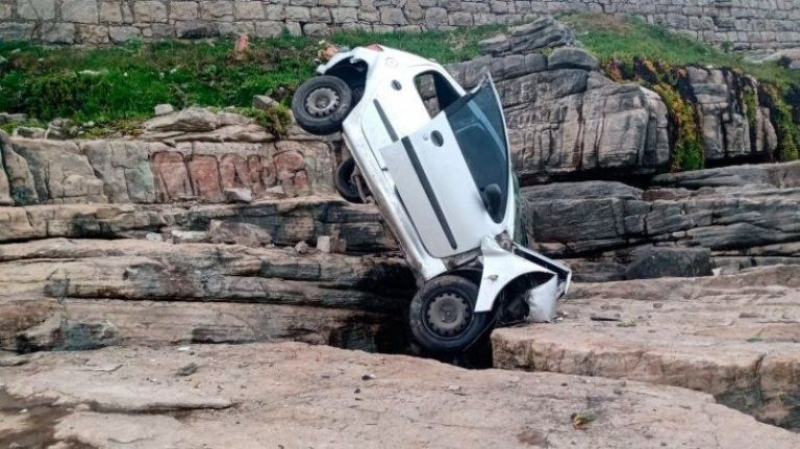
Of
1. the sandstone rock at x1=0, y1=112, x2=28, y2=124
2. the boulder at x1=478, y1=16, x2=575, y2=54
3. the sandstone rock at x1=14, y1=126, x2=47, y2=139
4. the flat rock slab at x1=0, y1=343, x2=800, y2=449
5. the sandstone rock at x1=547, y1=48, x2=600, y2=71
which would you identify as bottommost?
the flat rock slab at x1=0, y1=343, x2=800, y2=449

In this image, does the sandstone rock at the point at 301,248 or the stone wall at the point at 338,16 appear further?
the stone wall at the point at 338,16

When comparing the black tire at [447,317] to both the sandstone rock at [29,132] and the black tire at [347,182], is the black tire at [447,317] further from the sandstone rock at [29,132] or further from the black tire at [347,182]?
the sandstone rock at [29,132]

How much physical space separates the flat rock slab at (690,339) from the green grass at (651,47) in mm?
5531

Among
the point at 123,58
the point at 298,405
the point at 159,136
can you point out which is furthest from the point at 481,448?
the point at 123,58

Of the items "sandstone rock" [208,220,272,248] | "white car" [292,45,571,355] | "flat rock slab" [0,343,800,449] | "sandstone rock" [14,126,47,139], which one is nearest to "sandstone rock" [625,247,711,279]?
"white car" [292,45,571,355]

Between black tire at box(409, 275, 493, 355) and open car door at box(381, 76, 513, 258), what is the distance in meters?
0.40

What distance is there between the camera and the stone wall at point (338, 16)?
13.6 meters

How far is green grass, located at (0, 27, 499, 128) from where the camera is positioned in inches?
415

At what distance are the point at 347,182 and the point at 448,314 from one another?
234 cm

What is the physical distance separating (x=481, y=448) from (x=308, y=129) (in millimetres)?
4466

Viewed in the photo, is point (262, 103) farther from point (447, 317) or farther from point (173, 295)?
point (447, 317)

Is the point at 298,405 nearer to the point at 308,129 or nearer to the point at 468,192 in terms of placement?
the point at 468,192

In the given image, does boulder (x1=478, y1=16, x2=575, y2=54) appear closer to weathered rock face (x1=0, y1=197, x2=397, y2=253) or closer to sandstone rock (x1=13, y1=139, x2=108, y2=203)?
weathered rock face (x1=0, y1=197, x2=397, y2=253)

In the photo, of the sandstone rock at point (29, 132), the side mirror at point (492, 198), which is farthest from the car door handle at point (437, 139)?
the sandstone rock at point (29, 132)
